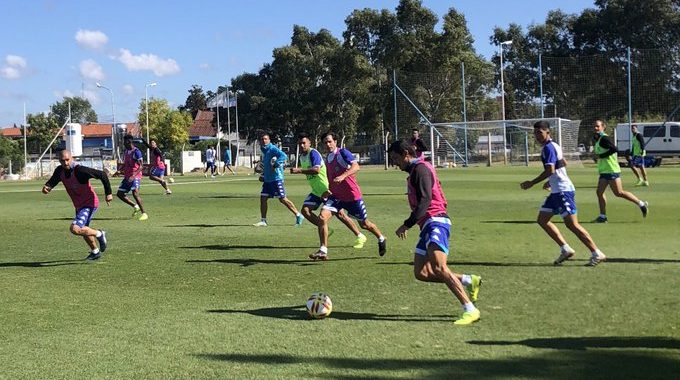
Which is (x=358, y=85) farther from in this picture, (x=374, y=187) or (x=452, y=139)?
(x=374, y=187)

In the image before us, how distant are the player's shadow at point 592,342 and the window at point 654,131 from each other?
150 feet

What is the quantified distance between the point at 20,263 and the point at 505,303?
292 inches

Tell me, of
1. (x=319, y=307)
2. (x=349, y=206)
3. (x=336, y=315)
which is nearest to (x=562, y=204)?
(x=349, y=206)

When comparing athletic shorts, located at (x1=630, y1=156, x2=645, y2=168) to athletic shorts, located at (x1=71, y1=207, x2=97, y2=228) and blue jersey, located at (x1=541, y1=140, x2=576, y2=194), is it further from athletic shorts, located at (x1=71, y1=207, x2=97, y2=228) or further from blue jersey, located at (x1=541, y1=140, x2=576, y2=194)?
athletic shorts, located at (x1=71, y1=207, x2=97, y2=228)

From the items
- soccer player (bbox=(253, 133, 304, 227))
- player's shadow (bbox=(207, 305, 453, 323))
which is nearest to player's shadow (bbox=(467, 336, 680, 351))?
player's shadow (bbox=(207, 305, 453, 323))

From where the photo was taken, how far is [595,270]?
8.91 meters

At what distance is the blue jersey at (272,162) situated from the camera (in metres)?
14.9

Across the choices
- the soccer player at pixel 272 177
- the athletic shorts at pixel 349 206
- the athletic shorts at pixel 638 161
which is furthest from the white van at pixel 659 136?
the athletic shorts at pixel 349 206

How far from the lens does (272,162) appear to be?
1489 centimetres

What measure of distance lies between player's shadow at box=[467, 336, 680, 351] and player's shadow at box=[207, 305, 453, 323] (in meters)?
0.88

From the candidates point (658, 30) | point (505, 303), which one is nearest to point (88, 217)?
point (505, 303)

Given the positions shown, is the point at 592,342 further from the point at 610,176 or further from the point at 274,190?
the point at 274,190

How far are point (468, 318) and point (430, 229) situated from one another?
34.7 inches

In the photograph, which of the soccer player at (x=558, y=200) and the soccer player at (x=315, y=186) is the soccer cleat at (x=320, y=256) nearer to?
the soccer player at (x=315, y=186)
